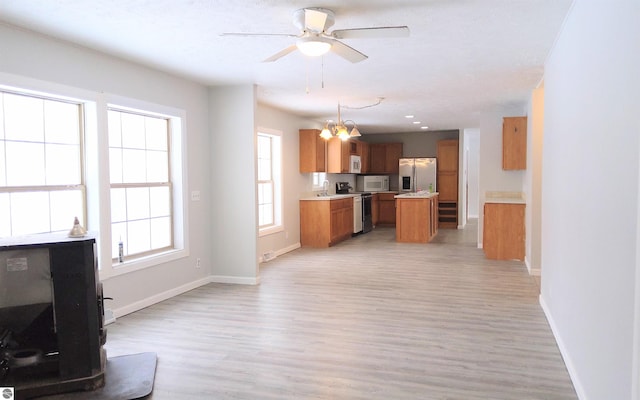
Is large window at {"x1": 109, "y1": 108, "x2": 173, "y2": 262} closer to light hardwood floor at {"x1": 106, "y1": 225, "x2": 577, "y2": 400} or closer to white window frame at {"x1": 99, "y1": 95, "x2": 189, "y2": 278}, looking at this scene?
white window frame at {"x1": 99, "y1": 95, "x2": 189, "y2": 278}

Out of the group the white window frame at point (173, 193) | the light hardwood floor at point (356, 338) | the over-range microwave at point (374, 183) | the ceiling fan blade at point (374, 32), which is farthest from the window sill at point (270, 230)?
the over-range microwave at point (374, 183)

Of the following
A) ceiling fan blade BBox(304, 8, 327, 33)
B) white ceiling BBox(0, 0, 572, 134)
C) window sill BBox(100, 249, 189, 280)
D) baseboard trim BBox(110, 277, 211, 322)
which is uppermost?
white ceiling BBox(0, 0, 572, 134)

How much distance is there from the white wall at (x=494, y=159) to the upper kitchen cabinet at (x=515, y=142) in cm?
79

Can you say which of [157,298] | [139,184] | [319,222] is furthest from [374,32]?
[319,222]

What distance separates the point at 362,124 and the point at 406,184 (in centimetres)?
252

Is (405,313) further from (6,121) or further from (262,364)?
(6,121)

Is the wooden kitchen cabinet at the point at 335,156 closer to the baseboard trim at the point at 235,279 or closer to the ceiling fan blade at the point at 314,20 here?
the baseboard trim at the point at 235,279

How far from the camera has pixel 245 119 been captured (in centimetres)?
575

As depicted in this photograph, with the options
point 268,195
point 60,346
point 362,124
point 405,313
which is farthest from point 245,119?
point 362,124

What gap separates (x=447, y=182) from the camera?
11.7 m

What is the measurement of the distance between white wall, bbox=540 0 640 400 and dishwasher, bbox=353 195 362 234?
6480mm

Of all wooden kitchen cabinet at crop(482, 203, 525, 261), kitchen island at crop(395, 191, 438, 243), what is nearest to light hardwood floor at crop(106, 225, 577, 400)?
wooden kitchen cabinet at crop(482, 203, 525, 261)

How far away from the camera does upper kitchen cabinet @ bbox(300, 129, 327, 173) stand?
8734mm

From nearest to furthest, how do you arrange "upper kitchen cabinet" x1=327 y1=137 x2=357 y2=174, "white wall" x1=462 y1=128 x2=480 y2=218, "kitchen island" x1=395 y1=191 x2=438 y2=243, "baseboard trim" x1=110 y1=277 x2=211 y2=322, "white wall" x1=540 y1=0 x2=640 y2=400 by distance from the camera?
"white wall" x1=540 y1=0 x2=640 y2=400 → "baseboard trim" x1=110 y1=277 x2=211 y2=322 → "kitchen island" x1=395 y1=191 x2=438 y2=243 → "upper kitchen cabinet" x1=327 y1=137 x2=357 y2=174 → "white wall" x1=462 y1=128 x2=480 y2=218
